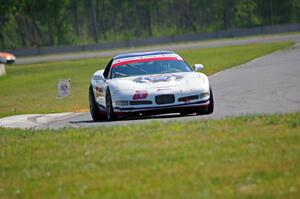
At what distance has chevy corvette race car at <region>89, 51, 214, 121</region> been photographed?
1666 centimetres

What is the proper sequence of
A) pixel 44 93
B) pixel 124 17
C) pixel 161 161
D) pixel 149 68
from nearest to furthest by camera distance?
pixel 161 161, pixel 149 68, pixel 44 93, pixel 124 17

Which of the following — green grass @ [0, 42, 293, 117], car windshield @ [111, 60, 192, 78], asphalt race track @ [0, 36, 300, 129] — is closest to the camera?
asphalt race track @ [0, 36, 300, 129]

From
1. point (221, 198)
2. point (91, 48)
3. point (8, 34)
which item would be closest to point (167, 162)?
point (221, 198)

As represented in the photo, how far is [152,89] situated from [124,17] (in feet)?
374

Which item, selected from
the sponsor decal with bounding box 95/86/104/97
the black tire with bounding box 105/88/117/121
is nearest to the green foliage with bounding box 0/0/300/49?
the sponsor decal with bounding box 95/86/104/97

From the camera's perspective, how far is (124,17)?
13025 cm

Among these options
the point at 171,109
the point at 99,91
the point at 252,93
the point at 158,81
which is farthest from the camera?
the point at 252,93

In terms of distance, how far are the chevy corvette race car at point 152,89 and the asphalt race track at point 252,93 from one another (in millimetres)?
234

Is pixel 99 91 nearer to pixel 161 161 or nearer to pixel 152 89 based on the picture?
pixel 152 89

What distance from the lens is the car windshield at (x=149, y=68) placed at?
18.0 m

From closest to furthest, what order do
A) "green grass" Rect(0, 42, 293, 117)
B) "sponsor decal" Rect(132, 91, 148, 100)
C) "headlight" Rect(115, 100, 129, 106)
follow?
"sponsor decal" Rect(132, 91, 148, 100)
"headlight" Rect(115, 100, 129, 106)
"green grass" Rect(0, 42, 293, 117)

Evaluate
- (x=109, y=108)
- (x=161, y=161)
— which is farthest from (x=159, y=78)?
(x=161, y=161)

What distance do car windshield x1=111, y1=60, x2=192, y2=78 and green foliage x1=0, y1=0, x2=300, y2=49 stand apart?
8369 cm

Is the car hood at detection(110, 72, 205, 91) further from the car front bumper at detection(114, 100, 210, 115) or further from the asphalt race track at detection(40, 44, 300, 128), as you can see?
the asphalt race track at detection(40, 44, 300, 128)
